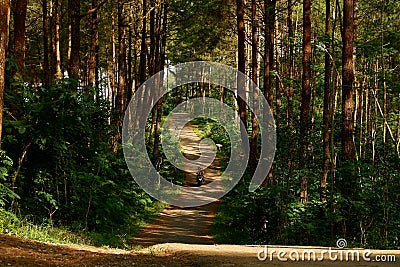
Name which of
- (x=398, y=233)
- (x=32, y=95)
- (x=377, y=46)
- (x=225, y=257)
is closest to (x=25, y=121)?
(x=32, y=95)

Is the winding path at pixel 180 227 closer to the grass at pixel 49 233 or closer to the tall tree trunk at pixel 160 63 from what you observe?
the grass at pixel 49 233

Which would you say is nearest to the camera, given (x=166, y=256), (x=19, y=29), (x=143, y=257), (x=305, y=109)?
(x=143, y=257)

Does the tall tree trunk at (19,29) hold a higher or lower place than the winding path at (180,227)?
higher

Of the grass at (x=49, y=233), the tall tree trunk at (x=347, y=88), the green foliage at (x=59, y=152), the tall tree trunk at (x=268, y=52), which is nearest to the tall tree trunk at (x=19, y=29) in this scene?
the green foliage at (x=59, y=152)

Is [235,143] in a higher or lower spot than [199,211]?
higher

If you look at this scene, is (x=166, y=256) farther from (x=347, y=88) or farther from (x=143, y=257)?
(x=347, y=88)

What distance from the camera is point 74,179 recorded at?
12.2 metres

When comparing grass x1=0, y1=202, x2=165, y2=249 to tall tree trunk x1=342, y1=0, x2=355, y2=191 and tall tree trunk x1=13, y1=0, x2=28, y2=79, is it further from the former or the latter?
tall tree trunk x1=342, y1=0, x2=355, y2=191

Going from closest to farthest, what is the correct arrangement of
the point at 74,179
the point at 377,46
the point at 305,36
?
the point at 74,179, the point at 377,46, the point at 305,36

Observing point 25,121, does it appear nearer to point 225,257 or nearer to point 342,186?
point 225,257

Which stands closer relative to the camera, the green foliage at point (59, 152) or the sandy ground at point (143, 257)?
the sandy ground at point (143, 257)

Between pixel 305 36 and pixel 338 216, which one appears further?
pixel 305 36

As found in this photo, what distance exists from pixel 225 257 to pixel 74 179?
5.95 metres

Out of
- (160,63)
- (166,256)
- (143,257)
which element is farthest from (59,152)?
(160,63)
